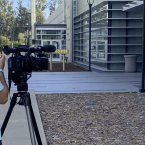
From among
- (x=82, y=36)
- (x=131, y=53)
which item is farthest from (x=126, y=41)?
(x=82, y=36)

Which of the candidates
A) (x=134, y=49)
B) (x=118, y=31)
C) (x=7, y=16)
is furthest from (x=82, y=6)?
(x=7, y=16)

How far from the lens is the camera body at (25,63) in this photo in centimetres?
303

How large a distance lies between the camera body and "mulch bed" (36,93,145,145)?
6.08 ft

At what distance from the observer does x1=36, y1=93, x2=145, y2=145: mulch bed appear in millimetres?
4840

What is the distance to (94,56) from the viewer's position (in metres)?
19.5

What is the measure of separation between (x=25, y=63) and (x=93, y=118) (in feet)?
11.0

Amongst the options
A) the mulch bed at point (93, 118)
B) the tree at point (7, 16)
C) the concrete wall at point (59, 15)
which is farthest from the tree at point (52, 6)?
the mulch bed at point (93, 118)

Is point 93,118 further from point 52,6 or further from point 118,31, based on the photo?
point 52,6

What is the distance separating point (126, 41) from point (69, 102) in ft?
31.8

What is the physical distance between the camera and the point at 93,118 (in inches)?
242

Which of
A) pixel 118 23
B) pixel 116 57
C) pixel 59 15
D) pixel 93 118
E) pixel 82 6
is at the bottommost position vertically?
pixel 93 118

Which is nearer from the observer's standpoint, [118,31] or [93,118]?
[93,118]

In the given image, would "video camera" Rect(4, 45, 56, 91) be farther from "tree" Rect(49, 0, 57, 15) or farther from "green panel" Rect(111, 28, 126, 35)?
"tree" Rect(49, 0, 57, 15)

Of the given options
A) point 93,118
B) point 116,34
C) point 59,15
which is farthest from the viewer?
point 59,15
